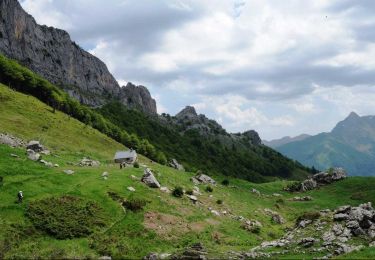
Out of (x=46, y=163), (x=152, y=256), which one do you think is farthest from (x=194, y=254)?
(x=46, y=163)

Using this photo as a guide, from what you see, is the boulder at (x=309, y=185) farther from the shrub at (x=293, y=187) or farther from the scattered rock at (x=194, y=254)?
the scattered rock at (x=194, y=254)

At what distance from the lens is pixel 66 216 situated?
173ft

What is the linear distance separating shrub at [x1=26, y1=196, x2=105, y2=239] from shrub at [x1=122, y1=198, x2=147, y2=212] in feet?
14.5

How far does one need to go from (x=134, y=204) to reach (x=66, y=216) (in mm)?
10578

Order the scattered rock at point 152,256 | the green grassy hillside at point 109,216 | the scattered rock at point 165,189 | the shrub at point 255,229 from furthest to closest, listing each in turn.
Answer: the scattered rock at point 165,189 < the shrub at point 255,229 < the green grassy hillside at point 109,216 < the scattered rock at point 152,256

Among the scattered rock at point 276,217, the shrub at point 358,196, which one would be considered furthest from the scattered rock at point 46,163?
the shrub at point 358,196

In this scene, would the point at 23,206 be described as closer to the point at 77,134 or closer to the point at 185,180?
the point at 185,180

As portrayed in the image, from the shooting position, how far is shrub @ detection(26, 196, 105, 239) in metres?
49.9

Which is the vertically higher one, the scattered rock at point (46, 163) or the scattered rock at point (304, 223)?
the scattered rock at point (46, 163)

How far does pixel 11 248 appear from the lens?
4434 centimetres

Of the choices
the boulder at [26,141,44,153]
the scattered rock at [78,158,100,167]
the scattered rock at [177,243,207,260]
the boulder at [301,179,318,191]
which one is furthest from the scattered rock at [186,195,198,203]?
the boulder at [301,179,318,191]

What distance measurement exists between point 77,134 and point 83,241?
88885mm

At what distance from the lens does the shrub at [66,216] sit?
4994cm

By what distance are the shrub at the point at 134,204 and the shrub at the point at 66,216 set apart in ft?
14.5
